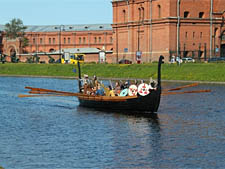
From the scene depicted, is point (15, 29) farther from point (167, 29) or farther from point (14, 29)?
point (167, 29)

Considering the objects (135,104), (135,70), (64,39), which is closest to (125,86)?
(135,104)

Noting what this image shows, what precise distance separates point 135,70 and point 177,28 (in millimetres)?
16644

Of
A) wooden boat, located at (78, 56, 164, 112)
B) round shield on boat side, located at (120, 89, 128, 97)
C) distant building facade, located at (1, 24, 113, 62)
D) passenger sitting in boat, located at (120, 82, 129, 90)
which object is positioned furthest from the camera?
distant building facade, located at (1, 24, 113, 62)

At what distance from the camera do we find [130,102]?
141 feet

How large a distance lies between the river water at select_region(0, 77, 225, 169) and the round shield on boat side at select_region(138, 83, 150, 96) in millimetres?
1747

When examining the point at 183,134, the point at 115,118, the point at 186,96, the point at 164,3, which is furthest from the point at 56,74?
the point at 183,134

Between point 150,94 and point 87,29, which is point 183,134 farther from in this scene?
point 87,29

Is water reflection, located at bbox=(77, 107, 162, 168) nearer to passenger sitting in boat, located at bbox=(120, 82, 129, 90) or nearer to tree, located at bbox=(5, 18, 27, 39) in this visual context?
passenger sitting in boat, located at bbox=(120, 82, 129, 90)

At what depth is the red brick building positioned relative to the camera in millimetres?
103819

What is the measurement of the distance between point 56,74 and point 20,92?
34600 mm

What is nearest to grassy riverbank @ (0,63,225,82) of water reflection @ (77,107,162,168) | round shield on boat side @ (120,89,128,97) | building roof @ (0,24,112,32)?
round shield on boat side @ (120,89,128,97)

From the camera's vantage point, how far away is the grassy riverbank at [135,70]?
260 feet

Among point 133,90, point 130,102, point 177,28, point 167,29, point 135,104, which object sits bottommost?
point 135,104

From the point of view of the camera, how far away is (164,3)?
4087 inches
